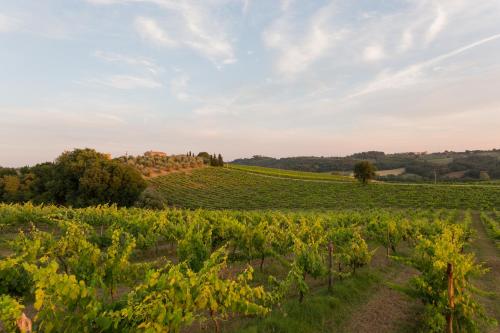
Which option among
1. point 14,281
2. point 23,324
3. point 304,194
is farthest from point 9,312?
point 304,194

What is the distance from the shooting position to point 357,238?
40.9ft

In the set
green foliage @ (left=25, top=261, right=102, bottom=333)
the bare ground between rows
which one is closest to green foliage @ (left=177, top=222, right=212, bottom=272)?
the bare ground between rows

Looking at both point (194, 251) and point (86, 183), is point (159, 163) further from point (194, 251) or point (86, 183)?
point (194, 251)

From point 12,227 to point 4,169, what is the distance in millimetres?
52102

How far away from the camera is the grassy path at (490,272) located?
1009 centimetres

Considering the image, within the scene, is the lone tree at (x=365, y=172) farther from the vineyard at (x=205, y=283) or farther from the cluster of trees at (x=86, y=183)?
the vineyard at (x=205, y=283)

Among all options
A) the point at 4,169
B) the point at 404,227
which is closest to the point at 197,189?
the point at 4,169

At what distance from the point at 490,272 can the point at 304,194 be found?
140ft

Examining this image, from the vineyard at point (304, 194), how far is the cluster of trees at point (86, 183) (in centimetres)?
782

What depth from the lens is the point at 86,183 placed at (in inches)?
1686

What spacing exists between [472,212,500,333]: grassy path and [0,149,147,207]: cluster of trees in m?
41.0

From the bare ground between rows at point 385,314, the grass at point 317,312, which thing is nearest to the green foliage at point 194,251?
the grass at point 317,312

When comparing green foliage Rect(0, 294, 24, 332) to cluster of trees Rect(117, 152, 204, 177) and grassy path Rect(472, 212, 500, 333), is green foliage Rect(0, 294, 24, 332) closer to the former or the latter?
grassy path Rect(472, 212, 500, 333)

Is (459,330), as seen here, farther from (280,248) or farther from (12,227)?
(12,227)
